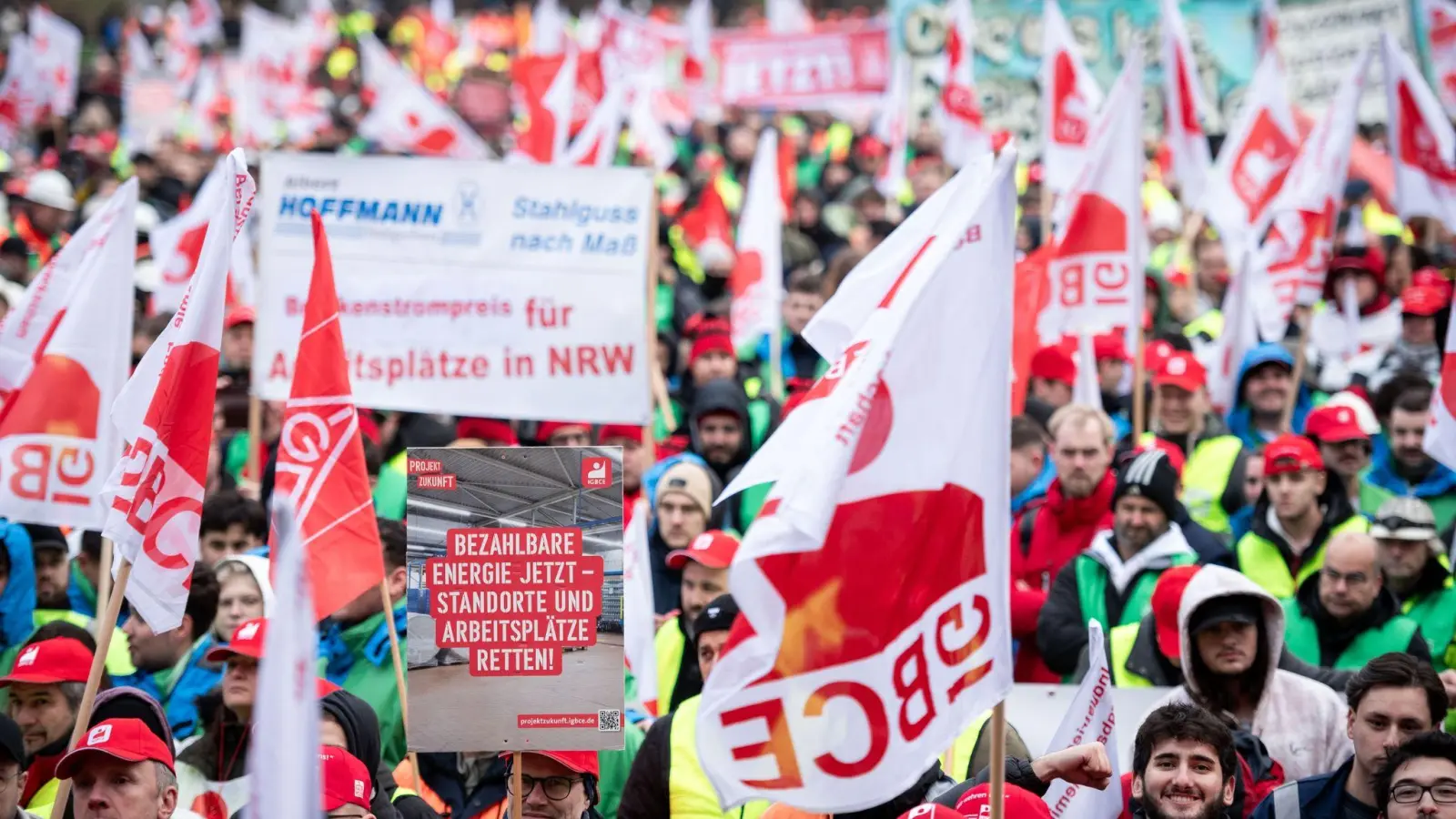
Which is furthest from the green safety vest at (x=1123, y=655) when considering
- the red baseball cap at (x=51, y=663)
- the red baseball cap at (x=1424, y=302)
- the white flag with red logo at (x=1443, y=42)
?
the white flag with red logo at (x=1443, y=42)

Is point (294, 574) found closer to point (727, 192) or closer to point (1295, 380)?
point (1295, 380)

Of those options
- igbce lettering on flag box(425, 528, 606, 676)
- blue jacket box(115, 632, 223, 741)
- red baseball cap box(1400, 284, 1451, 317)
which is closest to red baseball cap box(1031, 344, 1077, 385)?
red baseball cap box(1400, 284, 1451, 317)

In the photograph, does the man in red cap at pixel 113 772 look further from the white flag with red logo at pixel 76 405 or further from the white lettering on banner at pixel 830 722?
the white lettering on banner at pixel 830 722

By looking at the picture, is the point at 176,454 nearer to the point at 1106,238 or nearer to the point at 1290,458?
the point at 1290,458

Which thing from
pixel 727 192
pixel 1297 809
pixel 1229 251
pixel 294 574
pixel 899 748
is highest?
pixel 727 192

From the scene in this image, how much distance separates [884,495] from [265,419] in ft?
22.6

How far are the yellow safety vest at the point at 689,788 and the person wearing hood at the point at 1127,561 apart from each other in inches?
71.2

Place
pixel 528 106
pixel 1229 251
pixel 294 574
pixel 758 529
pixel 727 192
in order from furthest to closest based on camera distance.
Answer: pixel 727 192
pixel 528 106
pixel 1229 251
pixel 758 529
pixel 294 574

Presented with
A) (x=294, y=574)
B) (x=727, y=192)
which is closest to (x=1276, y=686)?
(x=294, y=574)

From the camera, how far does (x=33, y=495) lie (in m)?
7.04

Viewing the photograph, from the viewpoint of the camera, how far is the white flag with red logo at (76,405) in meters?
7.04

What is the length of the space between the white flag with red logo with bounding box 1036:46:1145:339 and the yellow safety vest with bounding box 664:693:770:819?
4112 mm

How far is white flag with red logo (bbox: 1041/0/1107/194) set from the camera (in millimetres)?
12070

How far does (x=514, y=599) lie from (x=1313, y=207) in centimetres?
669
